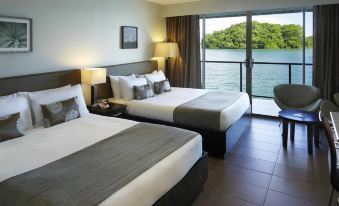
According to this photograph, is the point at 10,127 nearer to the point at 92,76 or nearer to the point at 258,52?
the point at 92,76

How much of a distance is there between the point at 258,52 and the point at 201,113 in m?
2.78

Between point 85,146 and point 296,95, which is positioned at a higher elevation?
point 296,95

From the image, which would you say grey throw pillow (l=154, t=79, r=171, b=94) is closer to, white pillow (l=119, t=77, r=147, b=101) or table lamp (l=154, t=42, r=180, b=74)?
white pillow (l=119, t=77, r=147, b=101)

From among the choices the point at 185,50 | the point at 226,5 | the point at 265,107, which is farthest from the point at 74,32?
the point at 265,107

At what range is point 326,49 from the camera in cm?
449

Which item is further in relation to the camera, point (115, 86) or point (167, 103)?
point (115, 86)

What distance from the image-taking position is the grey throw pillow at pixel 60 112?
9.30 ft

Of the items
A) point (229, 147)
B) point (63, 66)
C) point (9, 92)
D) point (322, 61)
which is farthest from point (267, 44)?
point (9, 92)

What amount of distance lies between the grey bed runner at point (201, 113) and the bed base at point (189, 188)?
862mm

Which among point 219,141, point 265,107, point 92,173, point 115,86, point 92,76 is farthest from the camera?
point 265,107

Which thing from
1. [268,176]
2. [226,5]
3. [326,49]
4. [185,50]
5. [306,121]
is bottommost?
[268,176]

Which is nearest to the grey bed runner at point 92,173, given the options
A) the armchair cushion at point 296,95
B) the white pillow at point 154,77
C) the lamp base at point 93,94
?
the lamp base at point 93,94

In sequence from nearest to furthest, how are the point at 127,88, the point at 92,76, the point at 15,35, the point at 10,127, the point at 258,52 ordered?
the point at 10,127 < the point at 15,35 < the point at 92,76 < the point at 127,88 < the point at 258,52

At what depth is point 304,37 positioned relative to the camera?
4809mm
